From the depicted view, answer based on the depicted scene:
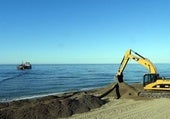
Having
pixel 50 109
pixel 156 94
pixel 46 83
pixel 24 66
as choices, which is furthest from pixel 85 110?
pixel 24 66

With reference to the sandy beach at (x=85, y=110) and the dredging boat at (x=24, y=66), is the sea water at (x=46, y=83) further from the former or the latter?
the dredging boat at (x=24, y=66)

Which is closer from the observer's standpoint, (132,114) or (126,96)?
(132,114)

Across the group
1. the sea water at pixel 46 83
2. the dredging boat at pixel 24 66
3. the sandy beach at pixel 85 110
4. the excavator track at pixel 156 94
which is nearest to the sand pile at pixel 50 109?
the sandy beach at pixel 85 110

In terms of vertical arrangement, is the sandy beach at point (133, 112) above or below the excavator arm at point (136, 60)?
below

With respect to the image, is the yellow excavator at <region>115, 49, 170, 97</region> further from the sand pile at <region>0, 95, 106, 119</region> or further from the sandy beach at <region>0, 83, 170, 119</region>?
the sand pile at <region>0, 95, 106, 119</region>

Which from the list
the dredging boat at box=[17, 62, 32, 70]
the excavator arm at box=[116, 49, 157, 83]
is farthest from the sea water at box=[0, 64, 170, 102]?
the dredging boat at box=[17, 62, 32, 70]

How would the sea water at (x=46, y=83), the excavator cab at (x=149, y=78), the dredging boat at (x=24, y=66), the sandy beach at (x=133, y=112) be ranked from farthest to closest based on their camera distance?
the dredging boat at (x=24, y=66), the sea water at (x=46, y=83), the excavator cab at (x=149, y=78), the sandy beach at (x=133, y=112)

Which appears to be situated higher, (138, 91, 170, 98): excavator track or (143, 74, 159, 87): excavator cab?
(143, 74, 159, 87): excavator cab

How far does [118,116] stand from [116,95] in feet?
33.4

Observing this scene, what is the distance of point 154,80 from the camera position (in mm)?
27672

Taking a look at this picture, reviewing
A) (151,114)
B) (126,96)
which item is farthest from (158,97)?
(151,114)

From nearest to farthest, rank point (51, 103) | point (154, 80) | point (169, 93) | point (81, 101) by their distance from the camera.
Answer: point (51, 103), point (81, 101), point (169, 93), point (154, 80)

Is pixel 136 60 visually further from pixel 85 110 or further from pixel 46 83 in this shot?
pixel 46 83

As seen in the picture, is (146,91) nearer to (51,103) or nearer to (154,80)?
(154,80)
